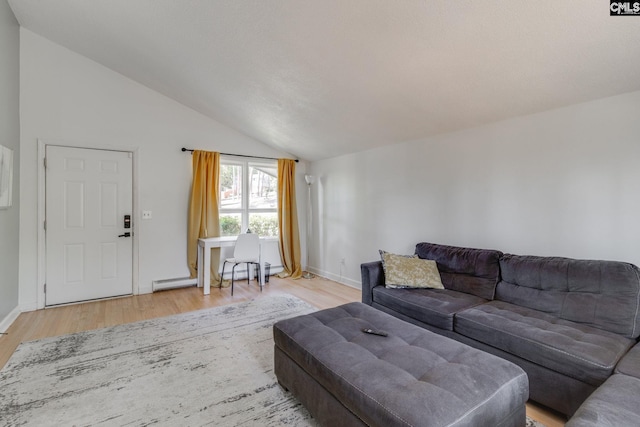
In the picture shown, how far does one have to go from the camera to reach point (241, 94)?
11.7ft

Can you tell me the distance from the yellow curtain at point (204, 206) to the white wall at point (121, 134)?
0.47 feet

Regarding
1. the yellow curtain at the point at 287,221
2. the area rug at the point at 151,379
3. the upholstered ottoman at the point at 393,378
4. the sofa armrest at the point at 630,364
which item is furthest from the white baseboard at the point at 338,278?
the sofa armrest at the point at 630,364

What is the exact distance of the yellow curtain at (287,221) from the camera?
5094 millimetres

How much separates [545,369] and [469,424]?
914mm

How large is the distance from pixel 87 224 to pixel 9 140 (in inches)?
46.0

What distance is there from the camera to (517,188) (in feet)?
8.98

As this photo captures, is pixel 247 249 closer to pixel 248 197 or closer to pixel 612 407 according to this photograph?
pixel 248 197

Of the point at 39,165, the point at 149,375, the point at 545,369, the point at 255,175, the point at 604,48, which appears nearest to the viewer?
A: the point at 545,369

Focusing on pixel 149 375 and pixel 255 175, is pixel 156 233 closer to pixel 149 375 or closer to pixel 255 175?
pixel 255 175

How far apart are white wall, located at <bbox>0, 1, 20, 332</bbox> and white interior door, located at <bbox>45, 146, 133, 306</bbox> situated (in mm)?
305

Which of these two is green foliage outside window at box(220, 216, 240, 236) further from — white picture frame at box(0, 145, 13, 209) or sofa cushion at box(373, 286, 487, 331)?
sofa cushion at box(373, 286, 487, 331)

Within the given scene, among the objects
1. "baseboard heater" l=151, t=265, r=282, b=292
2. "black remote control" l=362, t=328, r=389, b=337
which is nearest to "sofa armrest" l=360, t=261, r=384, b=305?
"black remote control" l=362, t=328, r=389, b=337

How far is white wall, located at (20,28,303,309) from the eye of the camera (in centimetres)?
344

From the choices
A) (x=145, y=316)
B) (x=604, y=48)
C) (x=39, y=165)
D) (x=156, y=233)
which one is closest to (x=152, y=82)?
(x=39, y=165)
